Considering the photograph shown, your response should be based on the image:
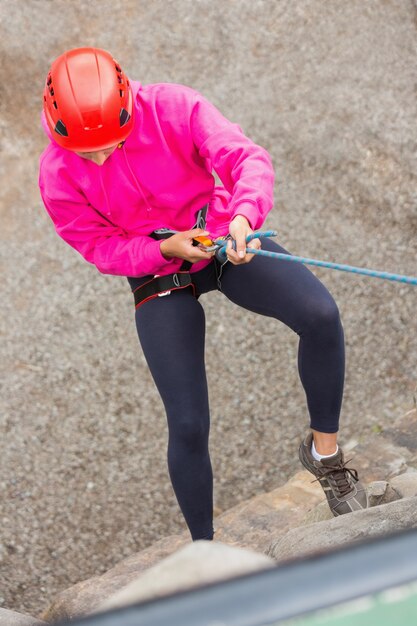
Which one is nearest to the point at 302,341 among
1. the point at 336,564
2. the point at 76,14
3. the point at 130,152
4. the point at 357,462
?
the point at 130,152

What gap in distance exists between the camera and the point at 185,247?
282cm

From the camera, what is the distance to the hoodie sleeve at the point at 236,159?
2.80 m

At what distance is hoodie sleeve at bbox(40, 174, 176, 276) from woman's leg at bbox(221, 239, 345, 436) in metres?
0.31

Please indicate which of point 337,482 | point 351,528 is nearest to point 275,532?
point 337,482

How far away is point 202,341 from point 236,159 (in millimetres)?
706

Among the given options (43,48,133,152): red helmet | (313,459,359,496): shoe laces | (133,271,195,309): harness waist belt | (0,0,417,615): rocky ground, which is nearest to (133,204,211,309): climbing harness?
(133,271,195,309): harness waist belt

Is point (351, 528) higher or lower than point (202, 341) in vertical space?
lower

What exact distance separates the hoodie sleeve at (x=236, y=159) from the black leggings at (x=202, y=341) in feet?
0.86

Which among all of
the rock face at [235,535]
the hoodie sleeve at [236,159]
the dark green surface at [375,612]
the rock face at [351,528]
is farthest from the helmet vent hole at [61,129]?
the dark green surface at [375,612]

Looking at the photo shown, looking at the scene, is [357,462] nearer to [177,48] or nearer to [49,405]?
[49,405]

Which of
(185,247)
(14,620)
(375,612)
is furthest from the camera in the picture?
(14,620)

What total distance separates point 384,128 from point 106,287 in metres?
2.45

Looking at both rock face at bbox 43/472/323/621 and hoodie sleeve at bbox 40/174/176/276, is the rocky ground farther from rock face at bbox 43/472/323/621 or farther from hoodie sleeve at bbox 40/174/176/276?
hoodie sleeve at bbox 40/174/176/276

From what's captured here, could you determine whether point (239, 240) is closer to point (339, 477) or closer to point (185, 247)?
point (185, 247)
